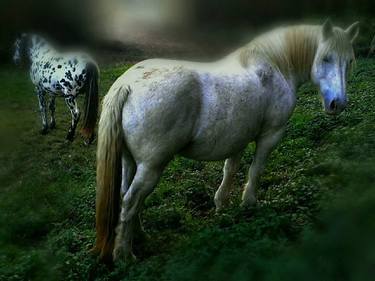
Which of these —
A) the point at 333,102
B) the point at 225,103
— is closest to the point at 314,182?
the point at 333,102

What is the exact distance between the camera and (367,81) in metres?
9.30

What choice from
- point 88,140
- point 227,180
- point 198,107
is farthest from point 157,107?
point 88,140

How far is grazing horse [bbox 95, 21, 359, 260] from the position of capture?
3.67 metres

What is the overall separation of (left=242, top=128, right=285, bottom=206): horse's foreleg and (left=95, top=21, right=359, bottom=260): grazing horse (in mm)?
13

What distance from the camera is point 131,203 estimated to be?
12.7ft

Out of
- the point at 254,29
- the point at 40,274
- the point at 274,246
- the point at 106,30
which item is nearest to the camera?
the point at 106,30

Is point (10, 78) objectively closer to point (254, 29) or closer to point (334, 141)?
point (254, 29)

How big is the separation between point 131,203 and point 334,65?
7.65 ft

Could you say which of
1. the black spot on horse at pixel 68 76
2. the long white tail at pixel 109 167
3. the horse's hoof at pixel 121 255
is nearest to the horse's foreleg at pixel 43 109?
the black spot on horse at pixel 68 76

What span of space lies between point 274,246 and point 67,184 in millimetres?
3633

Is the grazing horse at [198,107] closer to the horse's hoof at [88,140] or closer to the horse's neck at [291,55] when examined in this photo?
the horse's neck at [291,55]

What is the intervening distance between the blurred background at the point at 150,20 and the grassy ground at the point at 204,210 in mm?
365

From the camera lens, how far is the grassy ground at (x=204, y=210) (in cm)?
223

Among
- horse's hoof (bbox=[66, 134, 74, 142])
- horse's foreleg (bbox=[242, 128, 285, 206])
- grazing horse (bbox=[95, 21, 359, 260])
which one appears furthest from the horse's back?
horse's hoof (bbox=[66, 134, 74, 142])
